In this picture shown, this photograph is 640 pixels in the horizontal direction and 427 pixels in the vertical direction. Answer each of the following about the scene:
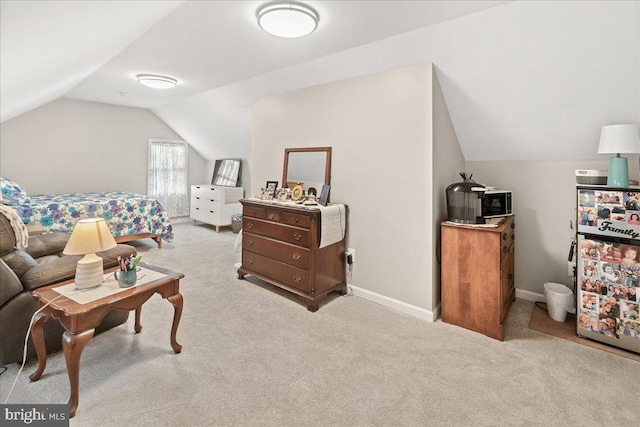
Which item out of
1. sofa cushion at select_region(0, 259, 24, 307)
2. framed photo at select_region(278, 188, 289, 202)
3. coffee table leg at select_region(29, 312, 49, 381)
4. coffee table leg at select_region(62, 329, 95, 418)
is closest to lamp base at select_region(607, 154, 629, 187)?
framed photo at select_region(278, 188, 289, 202)

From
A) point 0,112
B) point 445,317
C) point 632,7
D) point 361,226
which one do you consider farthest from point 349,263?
point 0,112

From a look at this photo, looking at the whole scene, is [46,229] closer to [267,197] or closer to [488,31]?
[267,197]

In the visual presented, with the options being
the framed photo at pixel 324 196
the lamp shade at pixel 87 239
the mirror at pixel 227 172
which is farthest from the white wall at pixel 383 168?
the mirror at pixel 227 172

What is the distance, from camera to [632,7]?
5.84ft

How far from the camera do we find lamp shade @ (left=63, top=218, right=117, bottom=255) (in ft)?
5.63

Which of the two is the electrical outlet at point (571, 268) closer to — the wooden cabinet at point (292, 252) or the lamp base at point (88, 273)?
the wooden cabinet at point (292, 252)

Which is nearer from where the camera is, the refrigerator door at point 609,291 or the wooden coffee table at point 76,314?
the wooden coffee table at point 76,314

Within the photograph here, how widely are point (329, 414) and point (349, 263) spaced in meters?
1.72

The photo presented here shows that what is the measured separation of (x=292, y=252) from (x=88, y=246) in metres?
1.68

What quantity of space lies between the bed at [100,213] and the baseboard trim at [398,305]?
3.58 metres

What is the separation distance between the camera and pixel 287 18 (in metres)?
2.09

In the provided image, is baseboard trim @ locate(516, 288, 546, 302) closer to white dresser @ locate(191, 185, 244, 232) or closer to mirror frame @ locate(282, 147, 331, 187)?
mirror frame @ locate(282, 147, 331, 187)

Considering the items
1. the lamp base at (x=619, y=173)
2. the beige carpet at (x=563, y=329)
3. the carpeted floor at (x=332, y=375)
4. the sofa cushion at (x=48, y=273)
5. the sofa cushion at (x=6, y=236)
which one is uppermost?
the lamp base at (x=619, y=173)

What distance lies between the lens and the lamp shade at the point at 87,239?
1715 millimetres
